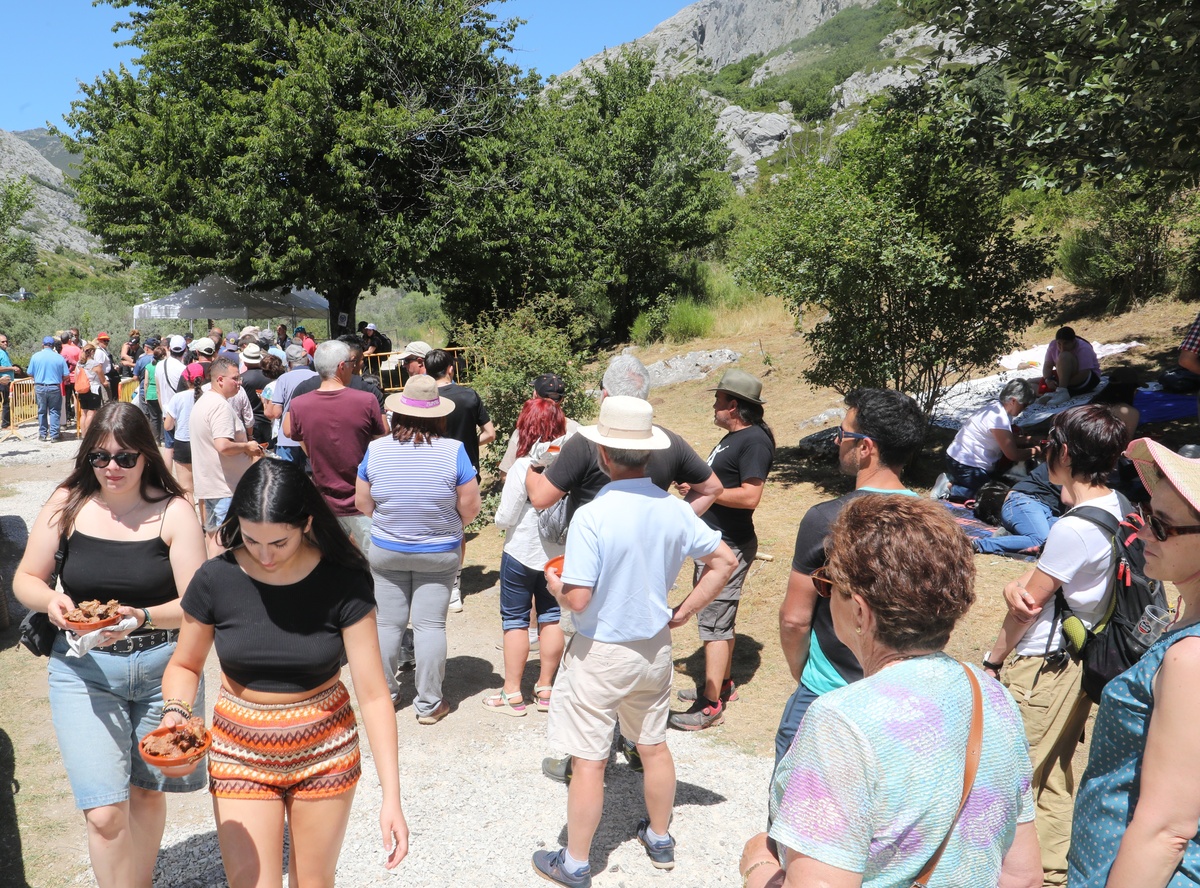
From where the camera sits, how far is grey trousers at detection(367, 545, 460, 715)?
4582 millimetres

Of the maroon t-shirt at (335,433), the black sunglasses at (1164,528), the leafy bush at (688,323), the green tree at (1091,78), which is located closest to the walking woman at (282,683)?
the black sunglasses at (1164,528)

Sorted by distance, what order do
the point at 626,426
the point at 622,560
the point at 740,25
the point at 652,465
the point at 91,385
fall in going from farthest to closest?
the point at 740,25, the point at 91,385, the point at 652,465, the point at 626,426, the point at 622,560

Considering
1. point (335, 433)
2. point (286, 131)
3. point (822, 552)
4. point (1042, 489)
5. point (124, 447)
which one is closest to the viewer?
point (822, 552)

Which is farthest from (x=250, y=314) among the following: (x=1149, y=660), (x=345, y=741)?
(x=1149, y=660)

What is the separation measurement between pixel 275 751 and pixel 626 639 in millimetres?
1257

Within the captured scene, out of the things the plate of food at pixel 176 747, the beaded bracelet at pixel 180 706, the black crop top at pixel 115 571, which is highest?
the black crop top at pixel 115 571

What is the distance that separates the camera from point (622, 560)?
314 centimetres

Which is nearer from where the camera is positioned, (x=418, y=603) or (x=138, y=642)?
(x=138, y=642)

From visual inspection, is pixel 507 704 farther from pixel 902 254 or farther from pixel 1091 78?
pixel 1091 78

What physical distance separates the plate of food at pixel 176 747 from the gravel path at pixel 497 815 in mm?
1425

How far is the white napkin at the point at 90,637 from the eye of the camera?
2.73 metres

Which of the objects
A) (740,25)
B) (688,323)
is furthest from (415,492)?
(740,25)

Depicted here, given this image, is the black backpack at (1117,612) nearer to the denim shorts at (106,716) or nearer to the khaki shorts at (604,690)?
the khaki shorts at (604,690)

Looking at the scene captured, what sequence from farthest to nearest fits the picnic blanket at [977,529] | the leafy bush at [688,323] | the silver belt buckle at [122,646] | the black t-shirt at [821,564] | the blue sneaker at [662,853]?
the leafy bush at [688,323] → the picnic blanket at [977,529] → the blue sneaker at [662,853] → the silver belt buckle at [122,646] → the black t-shirt at [821,564]
